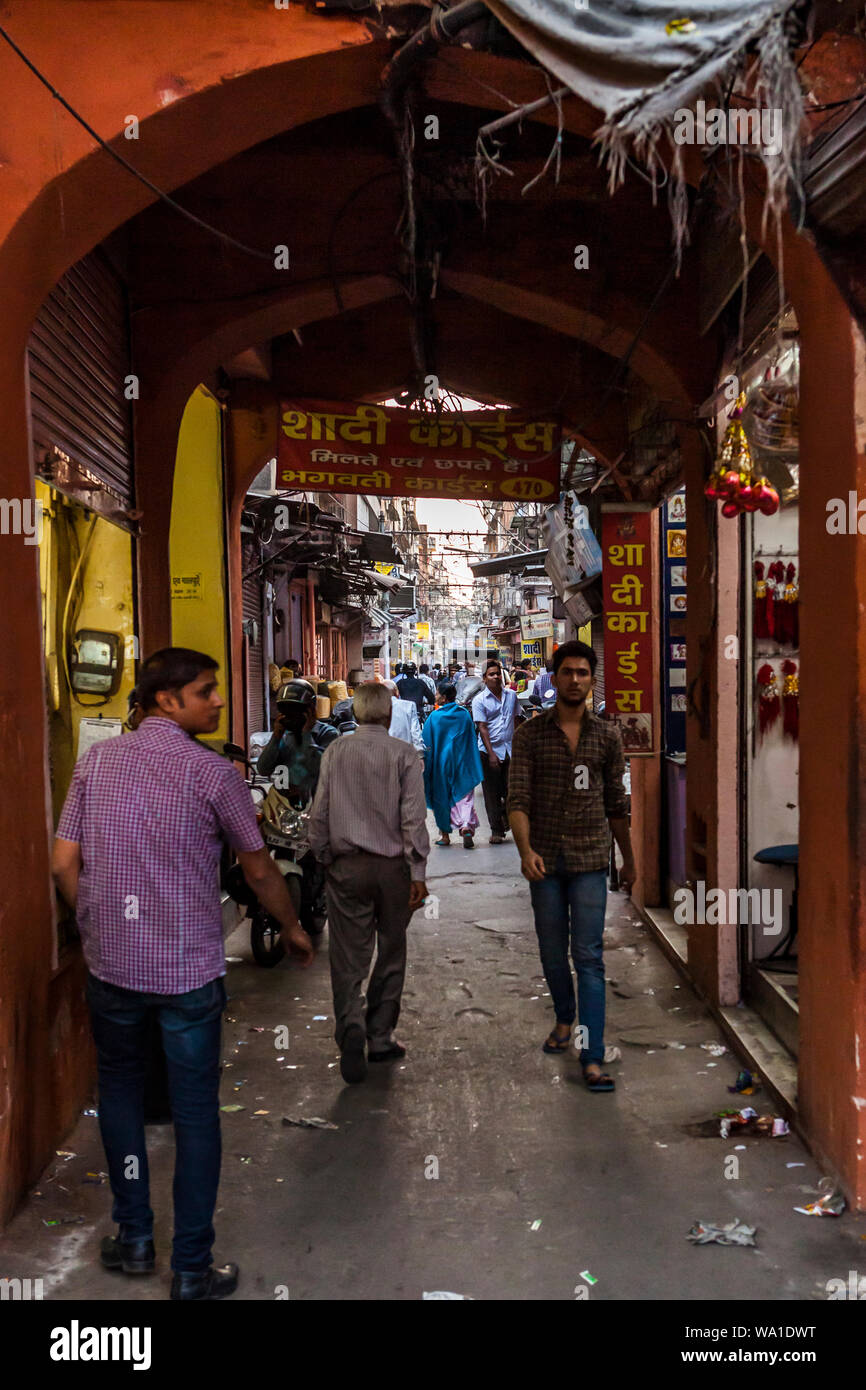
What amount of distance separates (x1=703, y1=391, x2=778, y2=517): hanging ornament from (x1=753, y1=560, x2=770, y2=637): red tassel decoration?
1.31 metres

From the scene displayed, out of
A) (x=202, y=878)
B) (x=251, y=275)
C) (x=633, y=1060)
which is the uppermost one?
(x=251, y=275)

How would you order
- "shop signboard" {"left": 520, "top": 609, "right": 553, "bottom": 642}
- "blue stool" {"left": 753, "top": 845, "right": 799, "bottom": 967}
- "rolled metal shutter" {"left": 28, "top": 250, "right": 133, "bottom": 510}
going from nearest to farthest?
"rolled metal shutter" {"left": 28, "top": 250, "right": 133, "bottom": 510} → "blue stool" {"left": 753, "top": 845, "right": 799, "bottom": 967} → "shop signboard" {"left": 520, "top": 609, "right": 553, "bottom": 642}

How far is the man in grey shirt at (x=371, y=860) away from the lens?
5336 mm

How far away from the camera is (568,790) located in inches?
203

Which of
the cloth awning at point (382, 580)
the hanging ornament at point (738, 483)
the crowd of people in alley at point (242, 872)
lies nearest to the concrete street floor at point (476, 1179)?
the crowd of people in alley at point (242, 872)

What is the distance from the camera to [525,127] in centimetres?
568

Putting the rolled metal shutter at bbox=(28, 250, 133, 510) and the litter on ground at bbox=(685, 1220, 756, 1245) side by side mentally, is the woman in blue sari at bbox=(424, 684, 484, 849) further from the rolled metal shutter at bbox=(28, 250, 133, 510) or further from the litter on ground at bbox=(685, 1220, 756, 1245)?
the litter on ground at bbox=(685, 1220, 756, 1245)

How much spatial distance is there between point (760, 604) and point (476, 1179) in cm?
360

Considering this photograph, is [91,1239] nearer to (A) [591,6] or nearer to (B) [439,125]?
(A) [591,6]

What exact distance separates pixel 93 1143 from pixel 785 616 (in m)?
4.56

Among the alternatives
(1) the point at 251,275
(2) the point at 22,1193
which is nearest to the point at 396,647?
(1) the point at 251,275

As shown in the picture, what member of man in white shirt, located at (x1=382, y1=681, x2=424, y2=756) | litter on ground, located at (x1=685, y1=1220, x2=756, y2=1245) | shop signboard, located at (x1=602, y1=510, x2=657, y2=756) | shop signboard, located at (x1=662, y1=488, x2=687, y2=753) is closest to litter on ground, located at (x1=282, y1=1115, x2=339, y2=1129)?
litter on ground, located at (x1=685, y1=1220, x2=756, y2=1245)

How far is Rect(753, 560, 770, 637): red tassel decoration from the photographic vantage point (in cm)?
608

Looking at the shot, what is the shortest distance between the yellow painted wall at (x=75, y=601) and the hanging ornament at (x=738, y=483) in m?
3.17
